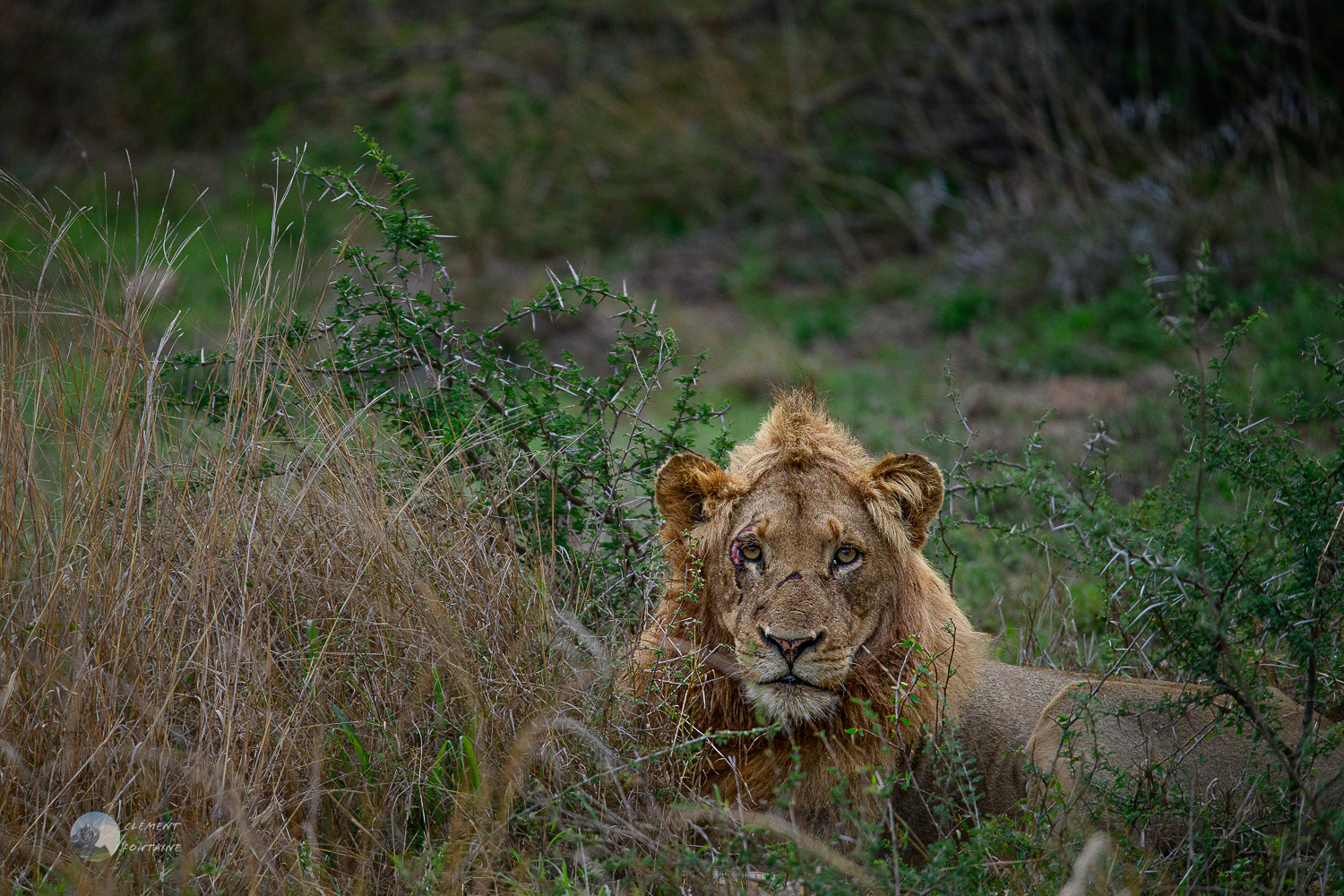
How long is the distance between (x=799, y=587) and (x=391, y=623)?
111cm

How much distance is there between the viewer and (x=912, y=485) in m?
3.16

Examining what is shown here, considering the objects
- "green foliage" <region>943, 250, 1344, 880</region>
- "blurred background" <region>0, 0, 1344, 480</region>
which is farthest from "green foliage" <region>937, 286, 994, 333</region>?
"green foliage" <region>943, 250, 1344, 880</region>

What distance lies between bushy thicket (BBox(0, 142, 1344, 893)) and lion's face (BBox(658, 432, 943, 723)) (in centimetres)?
28

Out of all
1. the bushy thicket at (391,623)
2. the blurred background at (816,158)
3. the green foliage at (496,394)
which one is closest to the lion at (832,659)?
the bushy thicket at (391,623)

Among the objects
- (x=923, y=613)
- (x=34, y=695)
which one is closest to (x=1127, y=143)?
(x=923, y=613)

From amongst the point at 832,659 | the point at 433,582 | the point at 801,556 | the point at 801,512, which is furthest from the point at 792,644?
the point at 433,582

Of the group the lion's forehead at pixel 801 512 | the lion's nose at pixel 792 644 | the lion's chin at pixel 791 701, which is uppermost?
the lion's forehead at pixel 801 512

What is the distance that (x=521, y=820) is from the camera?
2.76m

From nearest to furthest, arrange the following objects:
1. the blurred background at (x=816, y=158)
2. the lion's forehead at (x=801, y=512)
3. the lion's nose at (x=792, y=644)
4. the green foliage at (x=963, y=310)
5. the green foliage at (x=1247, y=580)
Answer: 1. the green foliage at (x=1247, y=580)
2. the lion's nose at (x=792, y=644)
3. the lion's forehead at (x=801, y=512)
4. the blurred background at (x=816, y=158)
5. the green foliage at (x=963, y=310)

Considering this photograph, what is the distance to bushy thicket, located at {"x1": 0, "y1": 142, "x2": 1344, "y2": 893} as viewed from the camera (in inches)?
104

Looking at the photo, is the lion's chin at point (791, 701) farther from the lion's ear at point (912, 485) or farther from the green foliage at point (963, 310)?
the green foliage at point (963, 310)

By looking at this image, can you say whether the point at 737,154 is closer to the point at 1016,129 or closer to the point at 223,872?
the point at 1016,129

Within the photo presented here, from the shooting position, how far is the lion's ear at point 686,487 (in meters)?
3.16

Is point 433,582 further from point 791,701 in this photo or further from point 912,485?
point 912,485
